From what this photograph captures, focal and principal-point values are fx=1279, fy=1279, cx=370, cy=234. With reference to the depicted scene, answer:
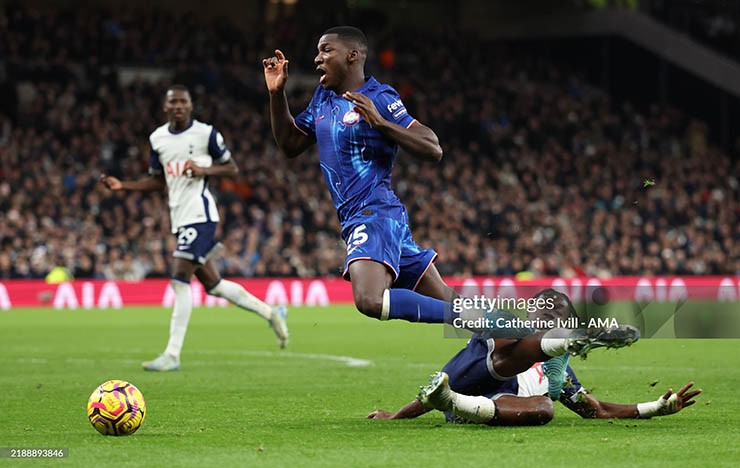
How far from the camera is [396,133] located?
7426mm

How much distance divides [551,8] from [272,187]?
1515 cm

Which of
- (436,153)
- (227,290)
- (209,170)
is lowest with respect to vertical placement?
(227,290)

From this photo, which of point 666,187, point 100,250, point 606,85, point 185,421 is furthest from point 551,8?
point 185,421

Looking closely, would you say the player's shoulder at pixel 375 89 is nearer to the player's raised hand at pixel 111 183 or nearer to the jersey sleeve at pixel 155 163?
the player's raised hand at pixel 111 183

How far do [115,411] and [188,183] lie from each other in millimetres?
5539

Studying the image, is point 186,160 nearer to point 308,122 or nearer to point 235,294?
point 235,294

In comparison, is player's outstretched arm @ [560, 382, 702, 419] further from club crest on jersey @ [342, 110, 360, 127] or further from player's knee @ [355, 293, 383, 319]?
club crest on jersey @ [342, 110, 360, 127]

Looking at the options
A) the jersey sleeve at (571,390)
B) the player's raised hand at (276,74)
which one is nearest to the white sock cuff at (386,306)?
the jersey sleeve at (571,390)

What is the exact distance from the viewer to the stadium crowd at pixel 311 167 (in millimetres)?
26516

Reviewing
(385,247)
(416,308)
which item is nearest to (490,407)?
(416,308)

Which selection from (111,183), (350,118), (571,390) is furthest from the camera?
(111,183)

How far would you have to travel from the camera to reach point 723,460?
19.1ft

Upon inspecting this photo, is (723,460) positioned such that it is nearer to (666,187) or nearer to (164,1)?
(666,187)

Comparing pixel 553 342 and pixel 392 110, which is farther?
pixel 392 110
